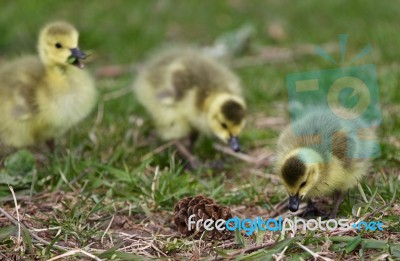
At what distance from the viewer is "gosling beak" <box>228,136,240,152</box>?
323 cm

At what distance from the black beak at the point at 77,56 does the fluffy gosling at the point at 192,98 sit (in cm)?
50

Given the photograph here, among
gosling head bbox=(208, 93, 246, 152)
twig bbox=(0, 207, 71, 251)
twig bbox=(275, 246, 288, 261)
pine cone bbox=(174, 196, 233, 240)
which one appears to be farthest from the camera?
gosling head bbox=(208, 93, 246, 152)

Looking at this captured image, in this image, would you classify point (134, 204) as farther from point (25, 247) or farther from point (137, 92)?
point (137, 92)

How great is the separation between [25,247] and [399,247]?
1.29m

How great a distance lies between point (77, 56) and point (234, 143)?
35.6 inches

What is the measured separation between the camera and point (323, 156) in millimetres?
2400

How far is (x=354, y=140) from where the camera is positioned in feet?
8.25

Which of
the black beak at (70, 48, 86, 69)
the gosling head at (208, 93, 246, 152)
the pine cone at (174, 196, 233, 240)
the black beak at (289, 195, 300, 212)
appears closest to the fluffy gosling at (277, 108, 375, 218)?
the black beak at (289, 195, 300, 212)

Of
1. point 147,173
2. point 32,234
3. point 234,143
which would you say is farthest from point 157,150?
point 32,234

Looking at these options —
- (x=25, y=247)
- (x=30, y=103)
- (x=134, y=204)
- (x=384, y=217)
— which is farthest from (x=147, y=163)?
(x=384, y=217)

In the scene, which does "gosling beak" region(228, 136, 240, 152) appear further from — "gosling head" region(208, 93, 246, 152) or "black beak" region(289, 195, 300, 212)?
"black beak" region(289, 195, 300, 212)

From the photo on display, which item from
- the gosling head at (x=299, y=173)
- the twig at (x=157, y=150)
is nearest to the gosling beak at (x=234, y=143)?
the twig at (x=157, y=150)

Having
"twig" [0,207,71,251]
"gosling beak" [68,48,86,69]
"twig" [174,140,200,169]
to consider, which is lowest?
"twig" [0,207,71,251]

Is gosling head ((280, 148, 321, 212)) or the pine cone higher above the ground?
gosling head ((280, 148, 321, 212))
